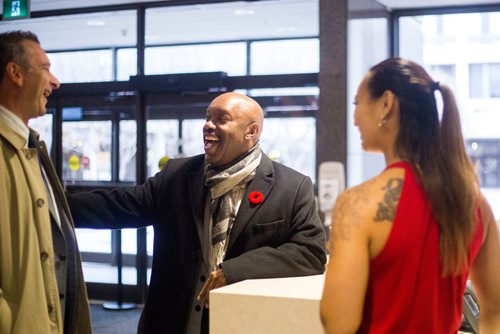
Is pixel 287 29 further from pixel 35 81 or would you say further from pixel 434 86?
pixel 434 86

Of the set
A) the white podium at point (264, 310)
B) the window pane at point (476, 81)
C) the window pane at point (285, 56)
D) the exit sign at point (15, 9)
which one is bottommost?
the white podium at point (264, 310)

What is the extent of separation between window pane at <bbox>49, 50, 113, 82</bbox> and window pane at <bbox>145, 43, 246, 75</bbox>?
0.45m

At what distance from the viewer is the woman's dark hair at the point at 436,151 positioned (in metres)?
1.60

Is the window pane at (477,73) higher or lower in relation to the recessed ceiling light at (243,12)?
lower

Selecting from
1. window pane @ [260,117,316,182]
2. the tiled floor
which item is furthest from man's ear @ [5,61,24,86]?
window pane @ [260,117,316,182]

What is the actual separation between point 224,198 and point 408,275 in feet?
3.91

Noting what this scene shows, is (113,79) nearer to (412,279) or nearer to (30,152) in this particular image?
(30,152)

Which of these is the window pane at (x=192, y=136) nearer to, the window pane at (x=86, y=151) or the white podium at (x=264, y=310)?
the window pane at (x=86, y=151)

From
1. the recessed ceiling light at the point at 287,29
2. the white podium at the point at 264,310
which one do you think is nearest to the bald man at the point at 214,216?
the white podium at the point at 264,310

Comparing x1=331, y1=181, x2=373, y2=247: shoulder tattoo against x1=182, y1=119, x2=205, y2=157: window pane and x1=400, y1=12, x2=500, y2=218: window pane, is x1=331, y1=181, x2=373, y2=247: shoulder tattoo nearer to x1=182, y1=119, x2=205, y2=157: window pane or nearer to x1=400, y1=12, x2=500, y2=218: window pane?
x1=400, y1=12, x2=500, y2=218: window pane

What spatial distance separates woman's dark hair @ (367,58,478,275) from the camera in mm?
1602

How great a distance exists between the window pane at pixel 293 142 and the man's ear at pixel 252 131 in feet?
12.3

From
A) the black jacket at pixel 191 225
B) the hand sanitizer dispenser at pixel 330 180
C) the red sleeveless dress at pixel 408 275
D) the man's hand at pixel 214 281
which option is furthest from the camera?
the hand sanitizer dispenser at pixel 330 180

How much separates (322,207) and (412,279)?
3.53 meters
